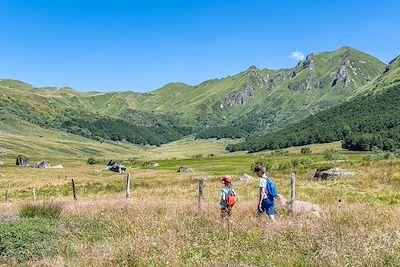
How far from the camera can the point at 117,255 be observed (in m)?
8.39

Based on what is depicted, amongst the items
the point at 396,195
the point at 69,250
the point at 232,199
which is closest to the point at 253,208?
the point at 232,199

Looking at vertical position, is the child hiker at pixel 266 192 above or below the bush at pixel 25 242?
above

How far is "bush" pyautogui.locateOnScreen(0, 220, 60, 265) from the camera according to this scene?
9906 mm

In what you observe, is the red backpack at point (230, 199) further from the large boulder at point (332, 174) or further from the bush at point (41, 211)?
the large boulder at point (332, 174)

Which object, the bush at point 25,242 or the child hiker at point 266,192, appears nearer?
the bush at point 25,242

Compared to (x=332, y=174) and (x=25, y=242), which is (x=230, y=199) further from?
(x=332, y=174)

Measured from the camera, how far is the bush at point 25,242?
9.91 m

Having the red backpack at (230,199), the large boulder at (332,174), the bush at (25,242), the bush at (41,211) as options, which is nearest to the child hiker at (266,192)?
the red backpack at (230,199)

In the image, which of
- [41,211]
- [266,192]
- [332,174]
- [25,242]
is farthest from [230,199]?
[332,174]

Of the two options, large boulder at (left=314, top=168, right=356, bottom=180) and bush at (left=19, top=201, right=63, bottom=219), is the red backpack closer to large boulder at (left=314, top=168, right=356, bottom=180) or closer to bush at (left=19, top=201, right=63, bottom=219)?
bush at (left=19, top=201, right=63, bottom=219)

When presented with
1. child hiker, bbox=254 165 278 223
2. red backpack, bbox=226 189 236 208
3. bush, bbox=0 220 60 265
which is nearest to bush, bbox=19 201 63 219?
bush, bbox=0 220 60 265

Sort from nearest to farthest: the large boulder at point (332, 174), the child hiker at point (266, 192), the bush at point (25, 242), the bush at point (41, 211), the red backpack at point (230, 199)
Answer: the bush at point (25, 242) < the red backpack at point (230, 199) < the child hiker at point (266, 192) < the bush at point (41, 211) < the large boulder at point (332, 174)

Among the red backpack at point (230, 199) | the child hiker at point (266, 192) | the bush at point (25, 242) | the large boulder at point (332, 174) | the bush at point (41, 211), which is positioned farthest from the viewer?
the large boulder at point (332, 174)

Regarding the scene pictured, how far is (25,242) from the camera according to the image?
10.8 m
